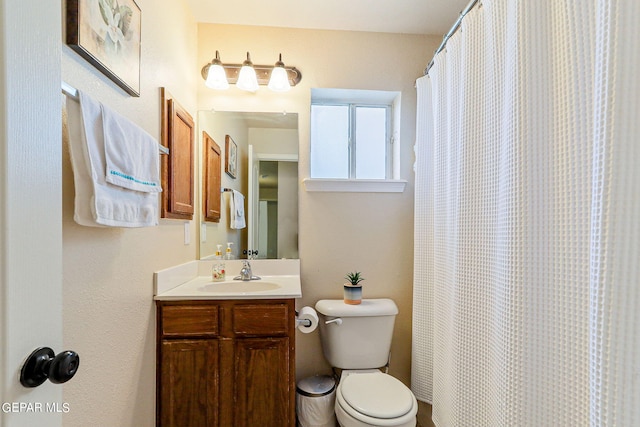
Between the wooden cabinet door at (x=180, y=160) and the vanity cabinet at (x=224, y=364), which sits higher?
the wooden cabinet door at (x=180, y=160)

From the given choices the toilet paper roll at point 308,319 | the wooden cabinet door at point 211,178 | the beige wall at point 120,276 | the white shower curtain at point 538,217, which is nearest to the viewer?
the white shower curtain at point 538,217

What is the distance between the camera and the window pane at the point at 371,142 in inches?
81.0

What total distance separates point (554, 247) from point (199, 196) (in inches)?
70.0

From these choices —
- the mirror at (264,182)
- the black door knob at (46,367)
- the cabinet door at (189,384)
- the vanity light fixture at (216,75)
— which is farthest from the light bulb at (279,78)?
the black door knob at (46,367)

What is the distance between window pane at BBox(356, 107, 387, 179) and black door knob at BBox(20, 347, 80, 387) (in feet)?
5.87

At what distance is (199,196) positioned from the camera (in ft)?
6.07

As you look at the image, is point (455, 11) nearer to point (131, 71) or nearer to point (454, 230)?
point (454, 230)

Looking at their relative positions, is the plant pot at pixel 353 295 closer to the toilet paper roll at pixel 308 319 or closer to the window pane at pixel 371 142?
the toilet paper roll at pixel 308 319

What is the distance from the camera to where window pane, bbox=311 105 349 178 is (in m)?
Answer: 2.02

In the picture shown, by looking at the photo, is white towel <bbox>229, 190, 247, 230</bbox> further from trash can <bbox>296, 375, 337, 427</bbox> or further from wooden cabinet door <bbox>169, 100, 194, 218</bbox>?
trash can <bbox>296, 375, 337, 427</bbox>

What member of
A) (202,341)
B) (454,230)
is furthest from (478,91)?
(202,341)

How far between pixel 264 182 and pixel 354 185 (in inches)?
23.4
